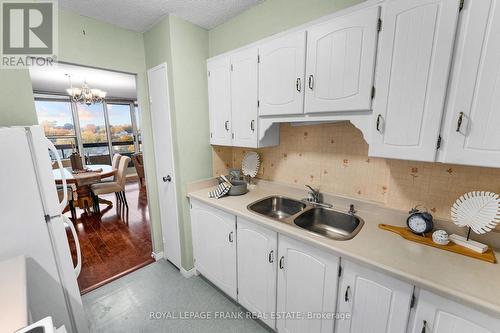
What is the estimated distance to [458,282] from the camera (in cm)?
87

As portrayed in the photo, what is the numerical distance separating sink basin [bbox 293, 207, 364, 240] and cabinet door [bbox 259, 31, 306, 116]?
76 centimetres

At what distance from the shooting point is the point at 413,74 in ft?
3.35

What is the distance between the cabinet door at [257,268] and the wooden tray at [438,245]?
0.70 metres

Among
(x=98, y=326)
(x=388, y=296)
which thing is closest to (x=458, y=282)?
(x=388, y=296)

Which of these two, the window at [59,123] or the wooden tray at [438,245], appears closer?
the wooden tray at [438,245]

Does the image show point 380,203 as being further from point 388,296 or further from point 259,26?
point 259,26

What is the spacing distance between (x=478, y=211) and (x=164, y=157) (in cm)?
228

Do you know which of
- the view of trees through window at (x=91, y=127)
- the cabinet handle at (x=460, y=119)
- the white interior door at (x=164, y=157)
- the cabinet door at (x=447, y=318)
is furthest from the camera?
the view of trees through window at (x=91, y=127)

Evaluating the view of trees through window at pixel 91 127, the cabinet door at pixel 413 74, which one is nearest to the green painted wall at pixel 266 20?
the cabinet door at pixel 413 74

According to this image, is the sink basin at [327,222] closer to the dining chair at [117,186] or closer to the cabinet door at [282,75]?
the cabinet door at [282,75]

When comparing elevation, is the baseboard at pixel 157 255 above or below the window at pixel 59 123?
below

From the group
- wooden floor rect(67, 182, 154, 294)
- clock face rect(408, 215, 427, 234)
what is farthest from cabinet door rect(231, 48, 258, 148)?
wooden floor rect(67, 182, 154, 294)

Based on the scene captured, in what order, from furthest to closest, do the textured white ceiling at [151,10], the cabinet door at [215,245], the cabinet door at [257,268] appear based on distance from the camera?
the cabinet door at [215,245], the textured white ceiling at [151,10], the cabinet door at [257,268]

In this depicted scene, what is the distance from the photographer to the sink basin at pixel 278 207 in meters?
1.82
